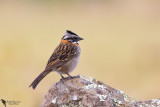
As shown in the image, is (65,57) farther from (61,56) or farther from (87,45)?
(87,45)

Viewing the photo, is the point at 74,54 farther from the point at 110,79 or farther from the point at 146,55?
the point at 146,55

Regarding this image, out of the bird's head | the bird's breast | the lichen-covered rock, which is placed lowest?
the lichen-covered rock

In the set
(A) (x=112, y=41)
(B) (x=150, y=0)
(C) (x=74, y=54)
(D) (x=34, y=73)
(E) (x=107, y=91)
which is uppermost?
(B) (x=150, y=0)

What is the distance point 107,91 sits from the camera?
650 cm

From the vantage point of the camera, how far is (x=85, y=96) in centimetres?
625

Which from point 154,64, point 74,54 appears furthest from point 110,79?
point 74,54

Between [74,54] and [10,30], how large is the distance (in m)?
11.1

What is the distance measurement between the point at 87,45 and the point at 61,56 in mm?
10678

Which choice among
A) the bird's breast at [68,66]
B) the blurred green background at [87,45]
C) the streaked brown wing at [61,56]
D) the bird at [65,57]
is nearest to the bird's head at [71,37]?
the bird at [65,57]

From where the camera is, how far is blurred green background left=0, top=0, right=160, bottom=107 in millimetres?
13050

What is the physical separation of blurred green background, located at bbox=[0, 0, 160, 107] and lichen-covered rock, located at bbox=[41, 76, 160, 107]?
4.43m

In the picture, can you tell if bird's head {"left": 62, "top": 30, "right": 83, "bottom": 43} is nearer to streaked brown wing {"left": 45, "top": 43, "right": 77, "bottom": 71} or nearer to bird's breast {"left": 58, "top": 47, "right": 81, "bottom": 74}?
streaked brown wing {"left": 45, "top": 43, "right": 77, "bottom": 71}

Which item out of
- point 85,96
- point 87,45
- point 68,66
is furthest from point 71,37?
point 87,45

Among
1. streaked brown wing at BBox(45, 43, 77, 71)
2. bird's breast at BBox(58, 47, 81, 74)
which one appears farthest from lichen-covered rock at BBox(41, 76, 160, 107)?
bird's breast at BBox(58, 47, 81, 74)
